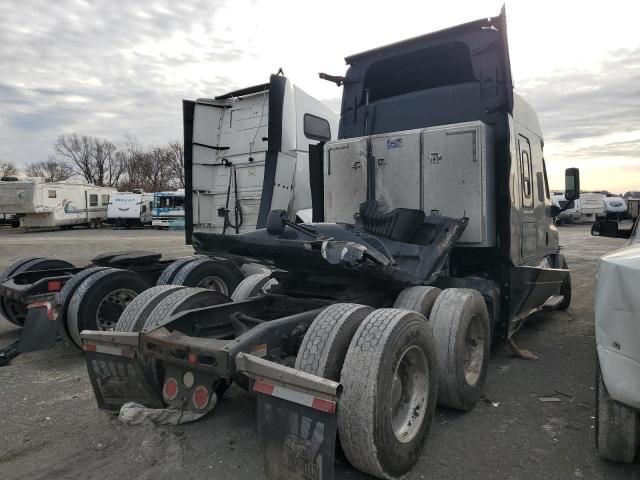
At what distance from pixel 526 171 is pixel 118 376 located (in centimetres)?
479

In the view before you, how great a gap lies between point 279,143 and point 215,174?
177 centimetres

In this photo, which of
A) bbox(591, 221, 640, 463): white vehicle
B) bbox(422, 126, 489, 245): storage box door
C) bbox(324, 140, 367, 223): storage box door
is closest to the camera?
bbox(591, 221, 640, 463): white vehicle

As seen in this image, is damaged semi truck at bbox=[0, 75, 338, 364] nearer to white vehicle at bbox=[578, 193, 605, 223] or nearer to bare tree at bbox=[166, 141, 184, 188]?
white vehicle at bbox=[578, 193, 605, 223]

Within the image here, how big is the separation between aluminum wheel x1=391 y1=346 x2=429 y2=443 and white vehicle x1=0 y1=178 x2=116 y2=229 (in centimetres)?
3077

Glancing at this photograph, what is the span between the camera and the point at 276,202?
7.57 metres

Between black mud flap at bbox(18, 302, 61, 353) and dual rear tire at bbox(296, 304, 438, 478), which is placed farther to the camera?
black mud flap at bbox(18, 302, 61, 353)

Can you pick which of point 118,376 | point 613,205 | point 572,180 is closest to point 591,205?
point 613,205

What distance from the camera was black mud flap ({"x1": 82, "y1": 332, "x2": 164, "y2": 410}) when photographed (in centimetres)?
349

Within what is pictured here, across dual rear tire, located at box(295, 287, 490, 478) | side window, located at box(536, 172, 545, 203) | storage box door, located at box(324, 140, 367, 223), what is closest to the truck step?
side window, located at box(536, 172, 545, 203)

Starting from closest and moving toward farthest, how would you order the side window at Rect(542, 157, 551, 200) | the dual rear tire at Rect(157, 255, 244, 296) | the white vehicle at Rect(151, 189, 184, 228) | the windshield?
the dual rear tire at Rect(157, 255, 244, 296) → the side window at Rect(542, 157, 551, 200) → the white vehicle at Rect(151, 189, 184, 228) → the windshield

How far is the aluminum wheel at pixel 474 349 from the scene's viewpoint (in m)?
4.26

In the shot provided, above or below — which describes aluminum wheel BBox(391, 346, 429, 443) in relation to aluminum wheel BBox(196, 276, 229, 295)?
below

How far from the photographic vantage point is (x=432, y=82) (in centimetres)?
617

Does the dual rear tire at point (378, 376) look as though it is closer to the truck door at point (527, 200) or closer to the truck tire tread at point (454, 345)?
the truck tire tread at point (454, 345)
